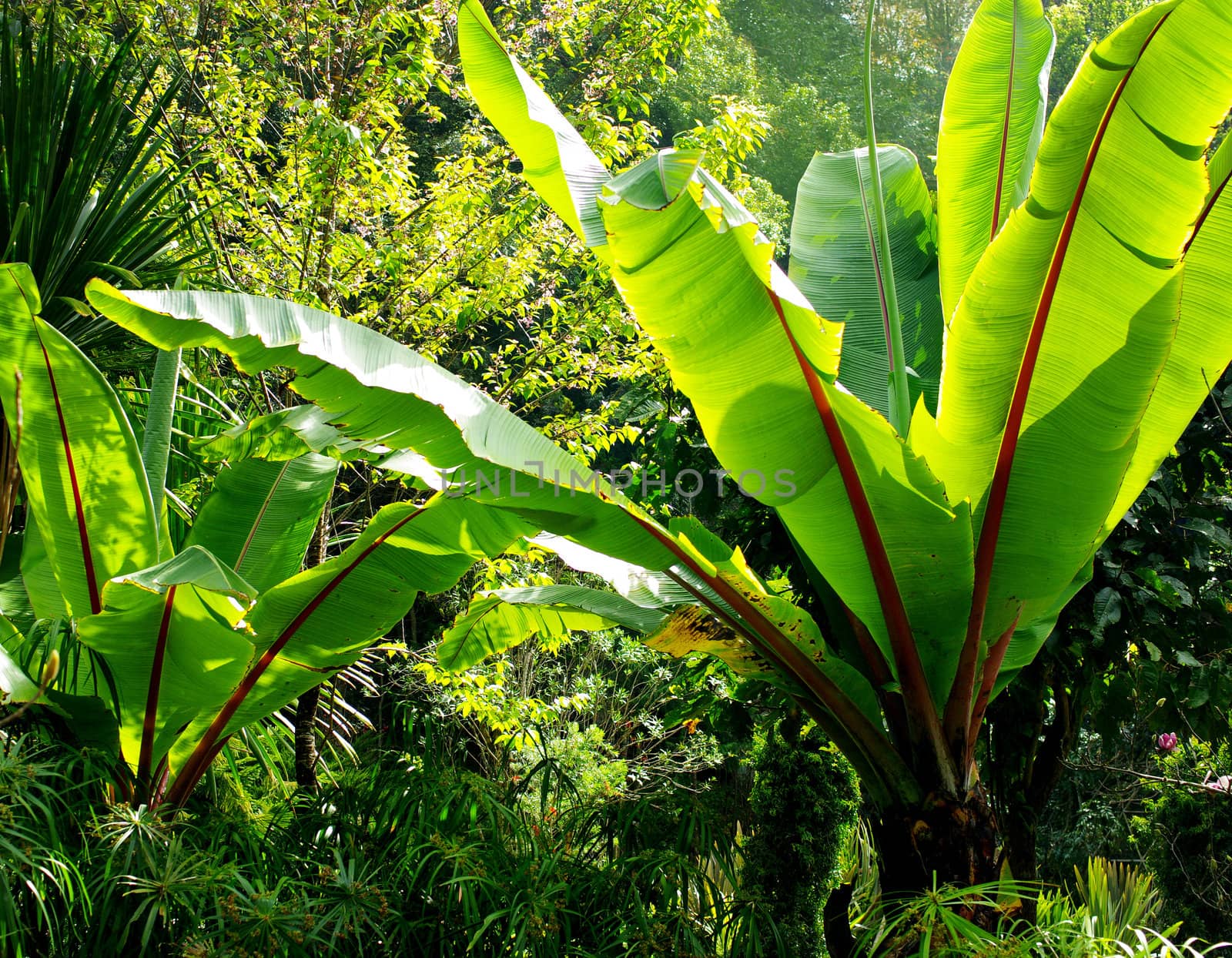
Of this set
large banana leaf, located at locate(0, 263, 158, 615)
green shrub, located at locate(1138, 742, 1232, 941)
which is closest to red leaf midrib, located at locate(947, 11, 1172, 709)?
large banana leaf, located at locate(0, 263, 158, 615)

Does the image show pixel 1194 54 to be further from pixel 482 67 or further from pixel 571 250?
pixel 571 250

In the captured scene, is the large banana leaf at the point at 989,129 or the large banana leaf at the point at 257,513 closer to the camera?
the large banana leaf at the point at 989,129

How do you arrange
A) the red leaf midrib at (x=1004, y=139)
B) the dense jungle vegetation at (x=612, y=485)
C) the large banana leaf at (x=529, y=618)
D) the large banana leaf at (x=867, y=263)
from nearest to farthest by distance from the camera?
1. the dense jungle vegetation at (x=612, y=485)
2. the large banana leaf at (x=529, y=618)
3. the red leaf midrib at (x=1004, y=139)
4. the large banana leaf at (x=867, y=263)

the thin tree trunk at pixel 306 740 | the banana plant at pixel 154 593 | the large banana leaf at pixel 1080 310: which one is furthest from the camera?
the thin tree trunk at pixel 306 740

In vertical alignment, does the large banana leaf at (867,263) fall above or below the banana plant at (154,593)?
above

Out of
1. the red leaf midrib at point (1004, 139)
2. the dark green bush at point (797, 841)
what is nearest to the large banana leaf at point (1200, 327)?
the red leaf midrib at point (1004, 139)

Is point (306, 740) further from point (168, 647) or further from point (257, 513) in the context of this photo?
point (168, 647)

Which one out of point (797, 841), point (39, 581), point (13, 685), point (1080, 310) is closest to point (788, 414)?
point (1080, 310)

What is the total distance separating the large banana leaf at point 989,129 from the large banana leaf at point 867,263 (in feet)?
1.06

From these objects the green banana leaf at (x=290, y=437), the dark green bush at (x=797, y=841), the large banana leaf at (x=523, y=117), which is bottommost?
the dark green bush at (x=797, y=841)

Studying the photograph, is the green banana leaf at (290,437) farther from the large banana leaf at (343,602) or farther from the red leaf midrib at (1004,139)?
the red leaf midrib at (1004,139)

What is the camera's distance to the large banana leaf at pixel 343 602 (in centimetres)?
323

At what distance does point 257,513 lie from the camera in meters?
3.80

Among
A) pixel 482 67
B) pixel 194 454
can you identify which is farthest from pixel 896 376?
pixel 194 454
